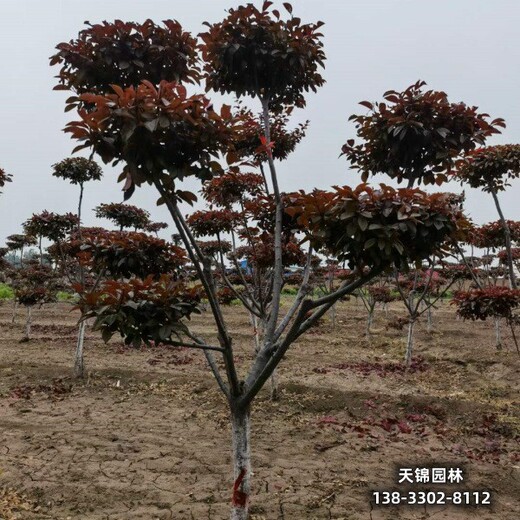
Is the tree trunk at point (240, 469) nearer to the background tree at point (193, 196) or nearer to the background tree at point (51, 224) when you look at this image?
the background tree at point (193, 196)

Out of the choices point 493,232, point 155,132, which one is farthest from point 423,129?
point 493,232

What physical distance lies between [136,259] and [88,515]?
7.39 ft

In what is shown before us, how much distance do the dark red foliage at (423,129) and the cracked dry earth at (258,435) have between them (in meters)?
3.16

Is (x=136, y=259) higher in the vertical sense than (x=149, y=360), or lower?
higher

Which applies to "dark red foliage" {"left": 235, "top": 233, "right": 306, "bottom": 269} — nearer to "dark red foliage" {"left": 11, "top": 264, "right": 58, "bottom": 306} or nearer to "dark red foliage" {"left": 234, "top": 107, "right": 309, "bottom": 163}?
"dark red foliage" {"left": 234, "top": 107, "right": 309, "bottom": 163}

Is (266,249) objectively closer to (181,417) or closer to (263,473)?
(181,417)

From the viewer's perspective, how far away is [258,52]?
3900 millimetres

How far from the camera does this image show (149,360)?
10719 mm

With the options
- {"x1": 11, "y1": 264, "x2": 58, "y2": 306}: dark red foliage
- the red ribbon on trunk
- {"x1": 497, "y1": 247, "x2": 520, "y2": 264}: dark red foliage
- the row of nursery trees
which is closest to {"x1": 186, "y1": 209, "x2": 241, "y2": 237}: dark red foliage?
the row of nursery trees

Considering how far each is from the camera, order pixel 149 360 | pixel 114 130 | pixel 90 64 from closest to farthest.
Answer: pixel 114 130
pixel 90 64
pixel 149 360

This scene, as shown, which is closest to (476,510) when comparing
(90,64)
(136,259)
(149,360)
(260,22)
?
(136,259)

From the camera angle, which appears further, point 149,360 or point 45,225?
point 149,360

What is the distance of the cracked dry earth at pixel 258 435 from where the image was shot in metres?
4.20

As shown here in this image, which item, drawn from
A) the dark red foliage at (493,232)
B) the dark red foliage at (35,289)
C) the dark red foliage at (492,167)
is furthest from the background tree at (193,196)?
the dark red foliage at (35,289)
